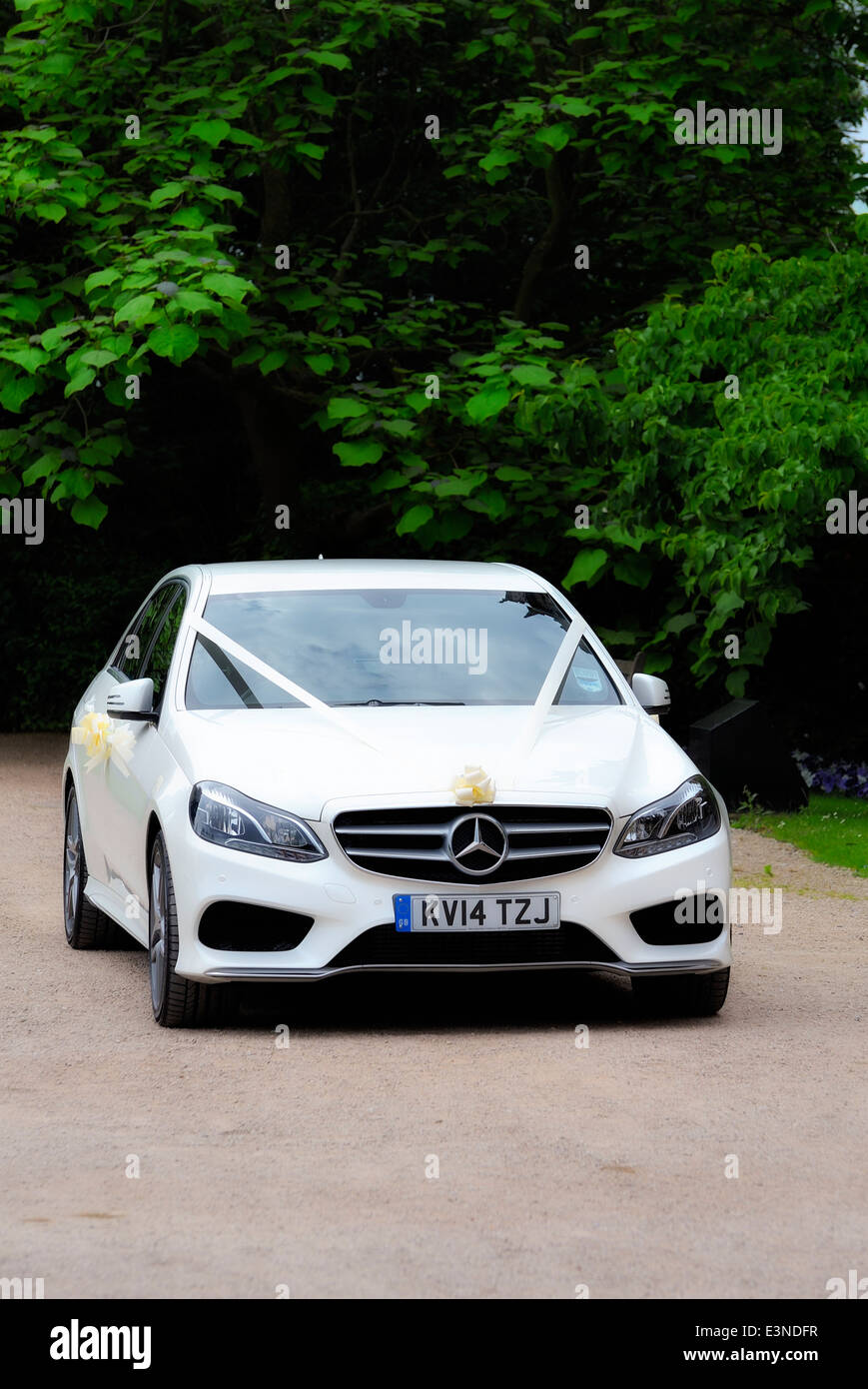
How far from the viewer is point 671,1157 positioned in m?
5.83

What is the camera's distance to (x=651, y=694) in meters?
8.53

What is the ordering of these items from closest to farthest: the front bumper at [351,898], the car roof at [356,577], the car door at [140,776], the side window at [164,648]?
1. the front bumper at [351,898]
2. the car door at [140,776]
3. the side window at [164,648]
4. the car roof at [356,577]

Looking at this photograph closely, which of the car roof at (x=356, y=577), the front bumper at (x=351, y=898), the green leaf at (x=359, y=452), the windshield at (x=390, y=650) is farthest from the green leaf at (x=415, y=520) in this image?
the front bumper at (x=351, y=898)

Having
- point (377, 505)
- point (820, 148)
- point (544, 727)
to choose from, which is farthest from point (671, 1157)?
point (820, 148)

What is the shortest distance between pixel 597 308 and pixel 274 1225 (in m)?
17.2

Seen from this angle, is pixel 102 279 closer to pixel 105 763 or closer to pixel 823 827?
pixel 823 827

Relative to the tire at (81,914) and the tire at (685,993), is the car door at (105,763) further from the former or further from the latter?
the tire at (685,993)

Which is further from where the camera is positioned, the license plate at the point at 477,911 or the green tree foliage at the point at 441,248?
the green tree foliage at the point at 441,248

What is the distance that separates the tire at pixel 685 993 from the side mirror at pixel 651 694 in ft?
3.63

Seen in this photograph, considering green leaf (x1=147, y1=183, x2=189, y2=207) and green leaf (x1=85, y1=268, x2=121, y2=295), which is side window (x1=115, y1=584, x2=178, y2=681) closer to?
green leaf (x1=85, y1=268, x2=121, y2=295)

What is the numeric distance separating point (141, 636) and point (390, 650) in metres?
1.74

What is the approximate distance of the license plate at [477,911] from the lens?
7355 mm

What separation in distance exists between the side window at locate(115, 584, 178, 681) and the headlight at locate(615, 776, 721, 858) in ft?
8.50

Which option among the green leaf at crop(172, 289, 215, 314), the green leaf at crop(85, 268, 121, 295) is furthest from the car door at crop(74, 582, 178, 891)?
the green leaf at crop(85, 268, 121, 295)
